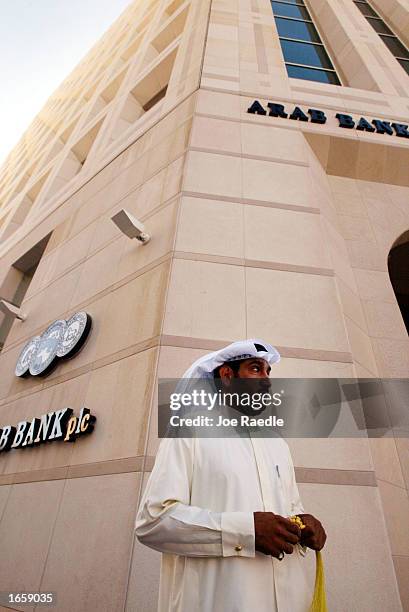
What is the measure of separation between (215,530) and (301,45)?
12237 millimetres

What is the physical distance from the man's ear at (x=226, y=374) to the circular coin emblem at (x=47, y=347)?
3.36 meters

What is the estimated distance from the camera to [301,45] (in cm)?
979

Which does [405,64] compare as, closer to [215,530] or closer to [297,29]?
[297,29]

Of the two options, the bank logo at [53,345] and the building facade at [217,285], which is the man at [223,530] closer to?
the building facade at [217,285]

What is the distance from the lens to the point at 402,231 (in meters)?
5.95

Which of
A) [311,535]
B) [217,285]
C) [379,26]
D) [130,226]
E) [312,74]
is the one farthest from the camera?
[379,26]

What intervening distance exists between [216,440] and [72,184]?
8762mm

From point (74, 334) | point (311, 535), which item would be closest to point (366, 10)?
point (74, 334)

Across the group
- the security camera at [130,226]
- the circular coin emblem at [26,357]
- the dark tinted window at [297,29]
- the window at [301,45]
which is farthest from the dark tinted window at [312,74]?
the circular coin emblem at [26,357]

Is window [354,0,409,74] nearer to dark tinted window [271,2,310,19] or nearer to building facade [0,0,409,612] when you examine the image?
building facade [0,0,409,612]

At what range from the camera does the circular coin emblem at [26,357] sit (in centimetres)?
511

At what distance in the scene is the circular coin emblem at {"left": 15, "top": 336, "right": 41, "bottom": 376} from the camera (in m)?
5.11

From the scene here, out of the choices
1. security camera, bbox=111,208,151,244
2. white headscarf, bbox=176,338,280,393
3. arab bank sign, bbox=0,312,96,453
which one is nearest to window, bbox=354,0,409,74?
security camera, bbox=111,208,151,244

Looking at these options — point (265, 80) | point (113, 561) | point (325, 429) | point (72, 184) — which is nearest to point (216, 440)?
point (113, 561)
